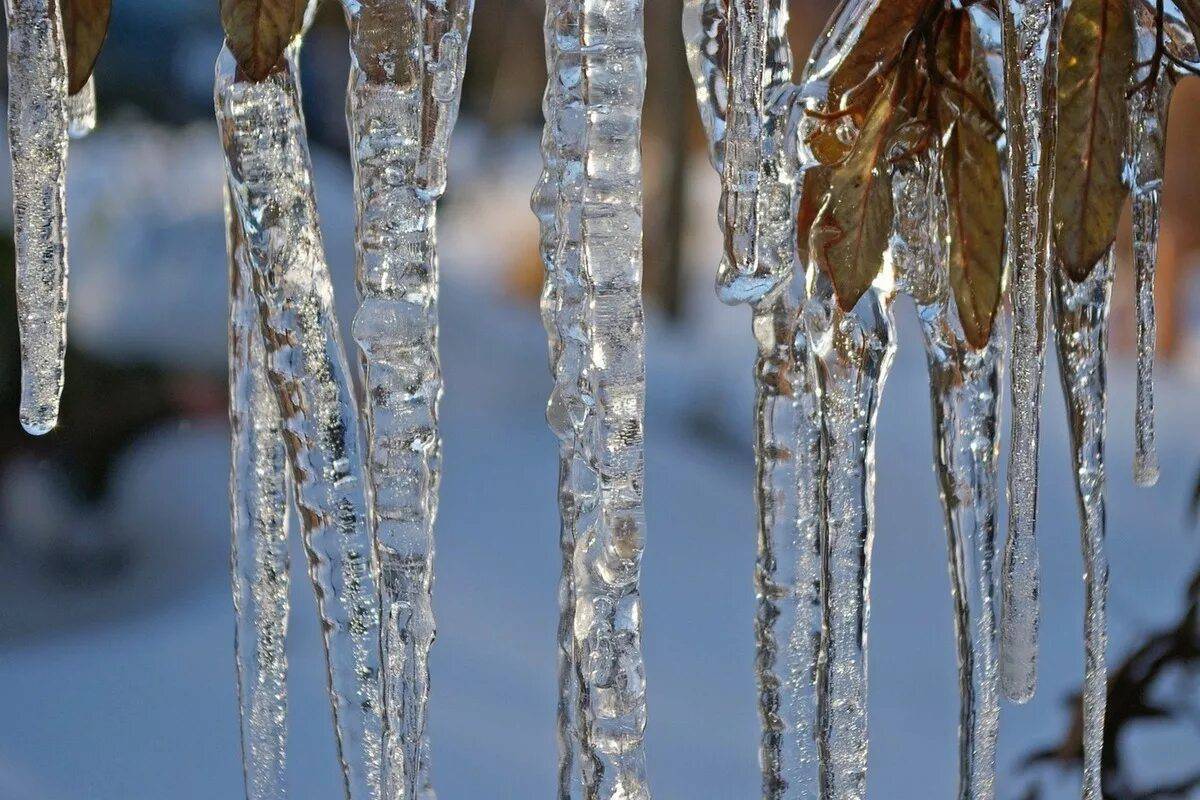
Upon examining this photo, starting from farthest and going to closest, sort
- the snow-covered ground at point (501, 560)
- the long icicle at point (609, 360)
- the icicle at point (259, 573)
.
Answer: the snow-covered ground at point (501, 560) < the icicle at point (259, 573) < the long icicle at point (609, 360)

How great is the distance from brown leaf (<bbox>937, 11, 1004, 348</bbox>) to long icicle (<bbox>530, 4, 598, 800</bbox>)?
9cm

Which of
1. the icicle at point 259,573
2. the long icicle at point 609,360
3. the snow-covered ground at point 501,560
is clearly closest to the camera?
the long icicle at point 609,360

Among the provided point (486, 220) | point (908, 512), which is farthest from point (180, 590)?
point (908, 512)

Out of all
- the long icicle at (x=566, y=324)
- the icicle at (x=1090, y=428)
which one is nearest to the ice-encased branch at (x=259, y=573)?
the long icicle at (x=566, y=324)

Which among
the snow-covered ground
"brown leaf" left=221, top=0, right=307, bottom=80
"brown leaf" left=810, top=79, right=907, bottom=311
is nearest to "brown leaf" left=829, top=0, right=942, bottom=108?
"brown leaf" left=810, top=79, right=907, bottom=311

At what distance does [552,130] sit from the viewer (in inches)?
10.6

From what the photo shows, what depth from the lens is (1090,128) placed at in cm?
29

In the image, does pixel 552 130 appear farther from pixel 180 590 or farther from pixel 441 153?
pixel 180 590

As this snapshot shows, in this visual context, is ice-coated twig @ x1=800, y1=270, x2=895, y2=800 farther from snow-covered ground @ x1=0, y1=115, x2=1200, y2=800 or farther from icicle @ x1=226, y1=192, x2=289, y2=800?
snow-covered ground @ x1=0, y1=115, x2=1200, y2=800

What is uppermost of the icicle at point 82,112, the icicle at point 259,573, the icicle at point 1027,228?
the icicle at point 82,112

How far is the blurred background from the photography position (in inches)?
64.3

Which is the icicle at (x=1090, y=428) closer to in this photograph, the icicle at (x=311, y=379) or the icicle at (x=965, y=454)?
the icicle at (x=965, y=454)

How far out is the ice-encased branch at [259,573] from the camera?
36cm

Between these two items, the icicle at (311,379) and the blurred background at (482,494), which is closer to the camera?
the icicle at (311,379)
